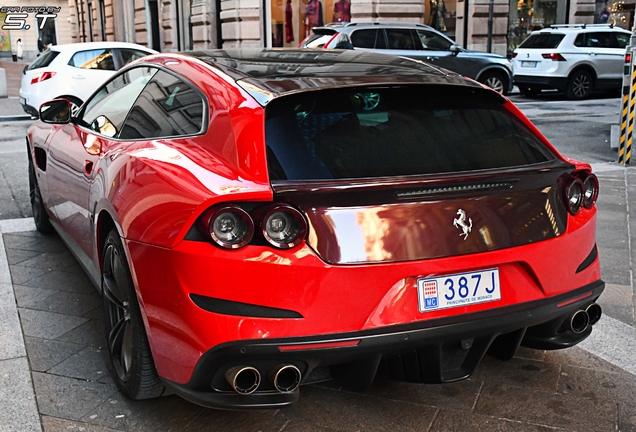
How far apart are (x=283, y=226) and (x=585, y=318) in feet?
4.68

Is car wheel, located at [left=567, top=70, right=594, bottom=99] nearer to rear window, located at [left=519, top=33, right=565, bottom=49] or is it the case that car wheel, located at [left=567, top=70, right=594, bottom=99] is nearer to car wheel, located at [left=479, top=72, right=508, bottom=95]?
rear window, located at [left=519, top=33, right=565, bottom=49]

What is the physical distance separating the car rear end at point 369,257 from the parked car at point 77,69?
12.4m

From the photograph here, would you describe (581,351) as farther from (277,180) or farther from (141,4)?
(141,4)

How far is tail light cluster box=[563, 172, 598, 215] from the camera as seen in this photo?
3182 millimetres

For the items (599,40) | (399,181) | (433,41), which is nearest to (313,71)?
(399,181)

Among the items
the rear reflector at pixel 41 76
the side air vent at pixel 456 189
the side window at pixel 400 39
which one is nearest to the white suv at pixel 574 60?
the side window at pixel 400 39

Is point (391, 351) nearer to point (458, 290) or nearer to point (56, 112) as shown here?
point (458, 290)

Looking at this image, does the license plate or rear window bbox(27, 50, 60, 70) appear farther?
rear window bbox(27, 50, 60, 70)

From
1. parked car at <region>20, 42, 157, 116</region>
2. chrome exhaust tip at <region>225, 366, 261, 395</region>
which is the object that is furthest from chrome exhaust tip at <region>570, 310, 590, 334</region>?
parked car at <region>20, 42, 157, 116</region>

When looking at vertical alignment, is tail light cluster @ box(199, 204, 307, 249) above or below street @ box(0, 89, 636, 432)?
above

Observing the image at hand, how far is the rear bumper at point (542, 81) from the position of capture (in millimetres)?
18750

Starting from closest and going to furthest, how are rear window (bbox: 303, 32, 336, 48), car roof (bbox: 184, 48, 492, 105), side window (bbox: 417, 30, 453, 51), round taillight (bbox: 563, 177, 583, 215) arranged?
car roof (bbox: 184, 48, 492, 105)
round taillight (bbox: 563, 177, 583, 215)
rear window (bbox: 303, 32, 336, 48)
side window (bbox: 417, 30, 453, 51)

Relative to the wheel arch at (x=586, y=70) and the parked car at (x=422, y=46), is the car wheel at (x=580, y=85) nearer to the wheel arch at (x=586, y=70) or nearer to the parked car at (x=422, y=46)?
the wheel arch at (x=586, y=70)

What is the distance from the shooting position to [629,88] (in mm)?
9461
